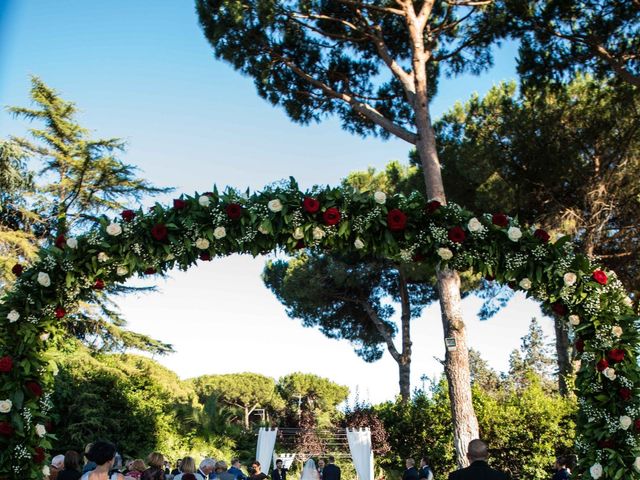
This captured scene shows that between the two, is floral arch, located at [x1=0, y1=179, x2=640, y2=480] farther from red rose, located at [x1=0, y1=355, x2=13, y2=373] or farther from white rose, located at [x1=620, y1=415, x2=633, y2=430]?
white rose, located at [x1=620, y1=415, x2=633, y2=430]

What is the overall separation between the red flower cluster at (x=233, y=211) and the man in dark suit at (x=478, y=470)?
3.01 meters

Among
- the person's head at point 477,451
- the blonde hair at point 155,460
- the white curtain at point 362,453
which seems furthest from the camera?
the white curtain at point 362,453

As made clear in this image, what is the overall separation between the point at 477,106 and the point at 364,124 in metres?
3.83

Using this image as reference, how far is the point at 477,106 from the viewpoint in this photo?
52.8 feet

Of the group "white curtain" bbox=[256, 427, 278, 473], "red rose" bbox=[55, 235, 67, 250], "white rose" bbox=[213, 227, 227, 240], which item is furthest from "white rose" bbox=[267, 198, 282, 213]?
"white curtain" bbox=[256, 427, 278, 473]

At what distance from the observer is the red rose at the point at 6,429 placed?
5.54 meters

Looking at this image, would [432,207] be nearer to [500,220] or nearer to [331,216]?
[500,220]

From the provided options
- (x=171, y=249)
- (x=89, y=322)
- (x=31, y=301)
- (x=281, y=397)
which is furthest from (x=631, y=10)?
(x=281, y=397)

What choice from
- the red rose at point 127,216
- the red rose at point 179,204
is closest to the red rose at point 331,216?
the red rose at point 179,204

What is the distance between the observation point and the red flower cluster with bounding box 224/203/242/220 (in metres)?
6.10

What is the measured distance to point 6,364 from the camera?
5.68 metres

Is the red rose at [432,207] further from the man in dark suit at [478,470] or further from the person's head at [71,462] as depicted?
the person's head at [71,462]

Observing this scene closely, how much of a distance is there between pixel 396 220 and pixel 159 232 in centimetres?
228

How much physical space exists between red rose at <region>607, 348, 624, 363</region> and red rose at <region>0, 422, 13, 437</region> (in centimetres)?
544
